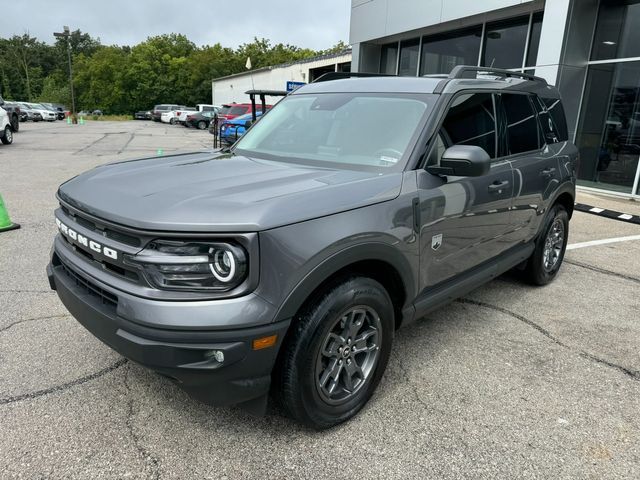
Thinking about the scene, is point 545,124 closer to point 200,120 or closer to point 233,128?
point 233,128

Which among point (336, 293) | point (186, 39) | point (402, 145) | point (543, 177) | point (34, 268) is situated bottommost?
point (34, 268)

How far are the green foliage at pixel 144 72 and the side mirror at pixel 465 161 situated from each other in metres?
70.6

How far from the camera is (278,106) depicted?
4.01 metres

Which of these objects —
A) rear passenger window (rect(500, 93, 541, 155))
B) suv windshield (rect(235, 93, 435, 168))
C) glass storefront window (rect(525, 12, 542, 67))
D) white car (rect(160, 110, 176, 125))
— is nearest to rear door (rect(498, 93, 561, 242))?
rear passenger window (rect(500, 93, 541, 155))

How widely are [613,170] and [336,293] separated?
1051cm

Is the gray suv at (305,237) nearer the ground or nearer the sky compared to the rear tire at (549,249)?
nearer the sky

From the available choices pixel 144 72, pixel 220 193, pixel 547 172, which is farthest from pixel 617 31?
pixel 144 72

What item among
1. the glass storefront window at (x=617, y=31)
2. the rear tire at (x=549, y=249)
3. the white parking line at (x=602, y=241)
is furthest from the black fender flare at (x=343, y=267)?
the glass storefront window at (x=617, y=31)

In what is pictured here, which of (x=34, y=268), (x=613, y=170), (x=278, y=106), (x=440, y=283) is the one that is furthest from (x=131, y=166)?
(x=613, y=170)

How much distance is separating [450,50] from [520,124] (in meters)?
11.2

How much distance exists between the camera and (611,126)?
1051 centimetres

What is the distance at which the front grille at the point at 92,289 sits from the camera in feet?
7.31

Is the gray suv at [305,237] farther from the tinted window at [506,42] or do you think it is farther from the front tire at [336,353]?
the tinted window at [506,42]

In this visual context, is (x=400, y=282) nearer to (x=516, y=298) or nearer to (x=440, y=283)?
(x=440, y=283)
